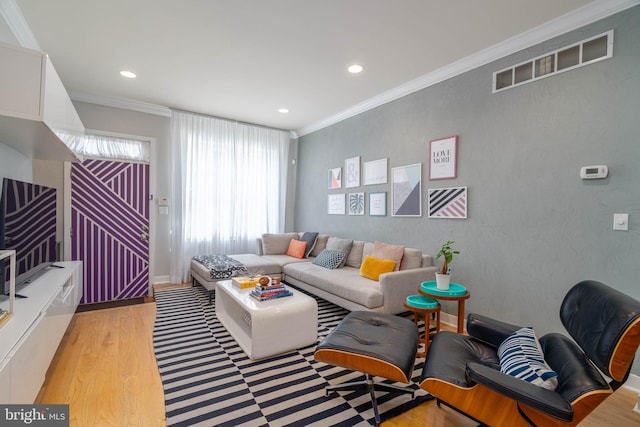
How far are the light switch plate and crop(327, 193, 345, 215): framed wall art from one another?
3.17m

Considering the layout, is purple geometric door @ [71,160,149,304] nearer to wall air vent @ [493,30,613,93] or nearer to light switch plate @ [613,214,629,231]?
wall air vent @ [493,30,613,93]

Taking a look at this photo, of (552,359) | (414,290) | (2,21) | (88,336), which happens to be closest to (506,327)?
(552,359)

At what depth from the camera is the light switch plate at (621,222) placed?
2.08 meters

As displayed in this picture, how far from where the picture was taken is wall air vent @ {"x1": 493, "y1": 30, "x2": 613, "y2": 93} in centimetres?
Result: 221

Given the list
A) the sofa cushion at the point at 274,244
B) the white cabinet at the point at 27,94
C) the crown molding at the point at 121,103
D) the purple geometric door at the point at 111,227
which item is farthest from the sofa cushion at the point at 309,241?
the white cabinet at the point at 27,94

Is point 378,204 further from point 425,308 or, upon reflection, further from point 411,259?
point 425,308

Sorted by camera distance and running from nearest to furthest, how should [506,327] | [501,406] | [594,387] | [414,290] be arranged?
[594,387]
[501,406]
[506,327]
[414,290]

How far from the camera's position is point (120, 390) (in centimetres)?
197

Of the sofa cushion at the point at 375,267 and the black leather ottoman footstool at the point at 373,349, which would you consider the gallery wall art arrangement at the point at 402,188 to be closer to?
the sofa cushion at the point at 375,267

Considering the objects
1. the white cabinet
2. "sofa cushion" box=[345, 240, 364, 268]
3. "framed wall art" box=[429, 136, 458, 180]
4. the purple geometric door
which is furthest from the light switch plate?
the purple geometric door

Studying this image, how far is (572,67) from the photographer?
235cm

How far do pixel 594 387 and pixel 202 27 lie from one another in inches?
132

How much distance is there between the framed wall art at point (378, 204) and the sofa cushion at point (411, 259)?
0.80m

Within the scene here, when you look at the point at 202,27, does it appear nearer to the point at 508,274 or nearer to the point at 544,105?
the point at 544,105
